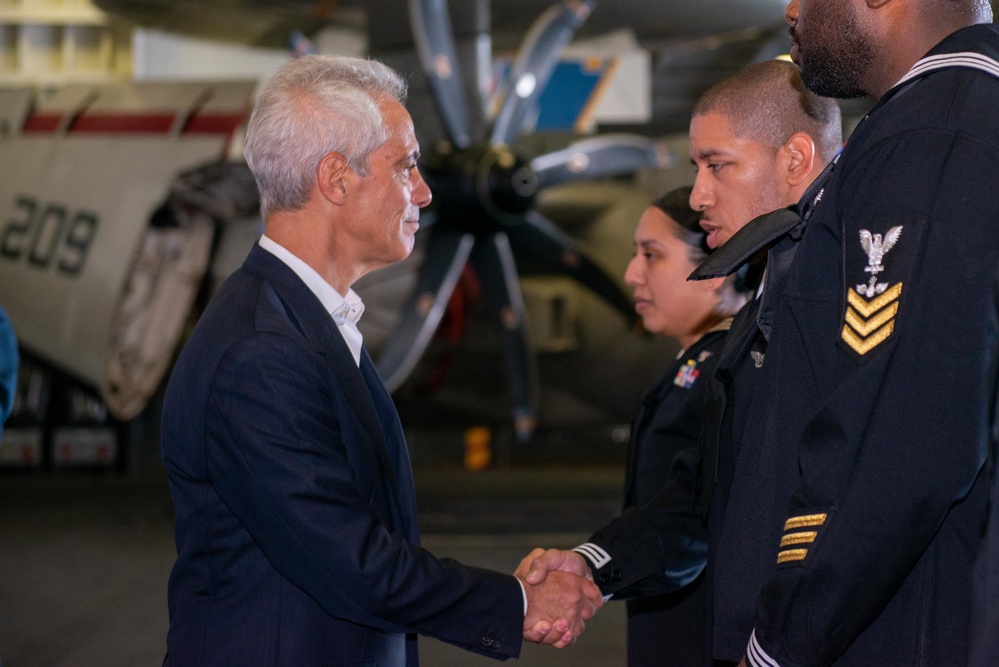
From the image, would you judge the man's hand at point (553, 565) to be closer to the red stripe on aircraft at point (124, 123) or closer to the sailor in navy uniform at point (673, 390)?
the sailor in navy uniform at point (673, 390)

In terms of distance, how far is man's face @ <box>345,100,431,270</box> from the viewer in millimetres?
2049

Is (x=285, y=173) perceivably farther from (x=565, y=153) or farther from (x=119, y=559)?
(x=565, y=153)

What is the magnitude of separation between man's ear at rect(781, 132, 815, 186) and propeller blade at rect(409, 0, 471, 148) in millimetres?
6465

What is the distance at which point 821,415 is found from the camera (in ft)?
4.57

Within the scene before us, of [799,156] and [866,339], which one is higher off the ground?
[799,156]

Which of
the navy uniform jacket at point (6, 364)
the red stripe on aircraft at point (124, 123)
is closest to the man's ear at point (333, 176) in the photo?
the navy uniform jacket at point (6, 364)

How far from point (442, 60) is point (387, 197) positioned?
6625 mm

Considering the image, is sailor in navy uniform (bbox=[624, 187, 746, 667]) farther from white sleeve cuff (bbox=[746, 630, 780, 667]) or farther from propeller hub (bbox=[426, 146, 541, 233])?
propeller hub (bbox=[426, 146, 541, 233])

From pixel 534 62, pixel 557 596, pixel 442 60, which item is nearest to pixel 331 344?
pixel 557 596

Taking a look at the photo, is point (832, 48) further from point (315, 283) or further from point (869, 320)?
point (315, 283)

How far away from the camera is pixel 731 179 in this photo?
218cm

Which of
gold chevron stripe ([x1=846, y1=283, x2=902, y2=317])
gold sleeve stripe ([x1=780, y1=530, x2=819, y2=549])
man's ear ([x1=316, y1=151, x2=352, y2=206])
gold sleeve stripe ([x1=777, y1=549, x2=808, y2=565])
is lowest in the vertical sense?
gold sleeve stripe ([x1=777, y1=549, x2=808, y2=565])

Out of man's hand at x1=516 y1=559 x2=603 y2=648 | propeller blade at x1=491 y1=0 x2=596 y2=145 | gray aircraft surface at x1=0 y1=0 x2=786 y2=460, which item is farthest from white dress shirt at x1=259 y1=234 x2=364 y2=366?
propeller blade at x1=491 y1=0 x2=596 y2=145

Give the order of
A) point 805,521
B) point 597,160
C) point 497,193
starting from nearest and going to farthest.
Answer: point 805,521 → point 497,193 → point 597,160
